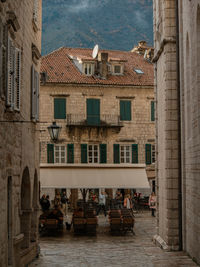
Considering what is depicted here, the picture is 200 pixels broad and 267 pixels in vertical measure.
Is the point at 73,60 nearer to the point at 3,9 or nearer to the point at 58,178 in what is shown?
the point at 58,178

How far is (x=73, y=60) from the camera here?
4125cm

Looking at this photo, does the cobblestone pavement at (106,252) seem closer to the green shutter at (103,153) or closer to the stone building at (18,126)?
the stone building at (18,126)

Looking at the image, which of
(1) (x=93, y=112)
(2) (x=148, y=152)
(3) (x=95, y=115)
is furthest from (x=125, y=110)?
(2) (x=148, y=152)

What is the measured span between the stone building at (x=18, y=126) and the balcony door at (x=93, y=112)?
66.7ft

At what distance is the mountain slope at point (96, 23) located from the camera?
164250mm

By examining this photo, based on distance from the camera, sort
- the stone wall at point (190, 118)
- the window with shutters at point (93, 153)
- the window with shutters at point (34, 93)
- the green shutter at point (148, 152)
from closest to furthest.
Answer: the stone wall at point (190, 118), the window with shutters at point (34, 93), the window with shutters at point (93, 153), the green shutter at point (148, 152)

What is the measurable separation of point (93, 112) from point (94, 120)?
59 cm

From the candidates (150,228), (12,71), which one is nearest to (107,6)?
(150,228)

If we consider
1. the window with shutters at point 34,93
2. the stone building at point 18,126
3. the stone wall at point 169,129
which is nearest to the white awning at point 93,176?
the stone wall at point 169,129

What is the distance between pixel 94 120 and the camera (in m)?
38.0

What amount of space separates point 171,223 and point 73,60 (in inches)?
1031

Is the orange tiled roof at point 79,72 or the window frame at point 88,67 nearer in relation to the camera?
the orange tiled roof at point 79,72

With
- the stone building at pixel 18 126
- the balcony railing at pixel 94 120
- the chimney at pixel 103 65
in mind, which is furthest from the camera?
the chimney at pixel 103 65

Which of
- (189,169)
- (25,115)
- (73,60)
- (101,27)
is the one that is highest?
(101,27)
